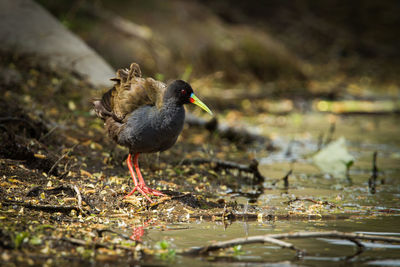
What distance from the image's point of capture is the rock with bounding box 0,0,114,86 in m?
9.61

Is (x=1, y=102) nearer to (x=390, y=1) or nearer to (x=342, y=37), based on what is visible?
(x=342, y=37)

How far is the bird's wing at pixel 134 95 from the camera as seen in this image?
19.5ft

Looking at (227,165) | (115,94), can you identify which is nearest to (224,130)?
(227,165)

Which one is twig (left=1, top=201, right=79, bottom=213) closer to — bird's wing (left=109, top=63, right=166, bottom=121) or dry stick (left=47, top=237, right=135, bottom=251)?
dry stick (left=47, top=237, right=135, bottom=251)

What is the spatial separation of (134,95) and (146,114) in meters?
0.33

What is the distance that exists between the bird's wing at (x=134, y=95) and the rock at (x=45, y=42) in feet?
11.1

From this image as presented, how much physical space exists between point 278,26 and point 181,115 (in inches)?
632

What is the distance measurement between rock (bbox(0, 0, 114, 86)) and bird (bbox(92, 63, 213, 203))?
3483mm

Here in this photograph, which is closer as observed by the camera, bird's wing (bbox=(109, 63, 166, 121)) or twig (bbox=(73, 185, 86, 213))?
twig (bbox=(73, 185, 86, 213))

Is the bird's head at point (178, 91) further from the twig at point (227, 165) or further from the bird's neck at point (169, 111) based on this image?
the twig at point (227, 165)

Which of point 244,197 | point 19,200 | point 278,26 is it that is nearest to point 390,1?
point 278,26

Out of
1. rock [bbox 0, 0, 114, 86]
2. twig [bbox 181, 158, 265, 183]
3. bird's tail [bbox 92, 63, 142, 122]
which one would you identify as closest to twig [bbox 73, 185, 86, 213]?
bird's tail [bbox 92, 63, 142, 122]

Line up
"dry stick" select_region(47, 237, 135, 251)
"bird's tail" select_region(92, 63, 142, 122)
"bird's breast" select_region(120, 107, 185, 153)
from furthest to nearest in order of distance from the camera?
1. "bird's tail" select_region(92, 63, 142, 122)
2. "bird's breast" select_region(120, 107, 185, 153)
3. "dry stick" select_region(47, 237, 135, 251)

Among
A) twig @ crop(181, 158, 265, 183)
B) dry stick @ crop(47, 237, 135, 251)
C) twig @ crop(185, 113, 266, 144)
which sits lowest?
dry stick @ crop(47, 237, 135, 251)
